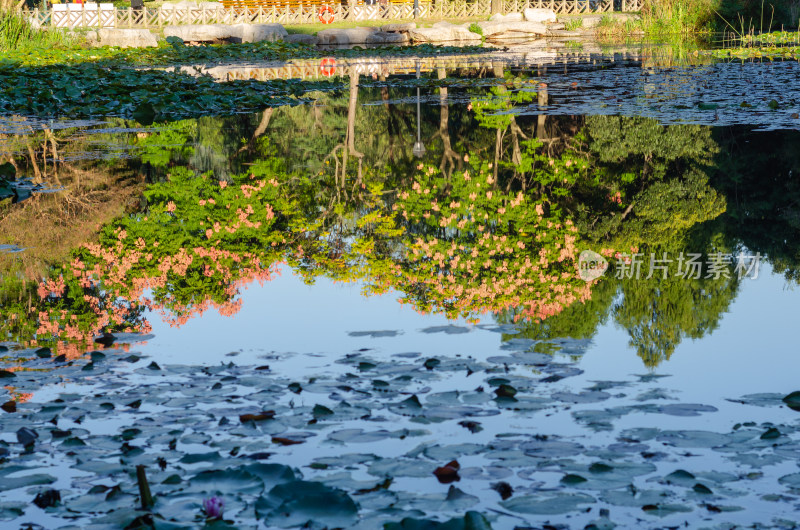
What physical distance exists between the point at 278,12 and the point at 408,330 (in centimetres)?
4192

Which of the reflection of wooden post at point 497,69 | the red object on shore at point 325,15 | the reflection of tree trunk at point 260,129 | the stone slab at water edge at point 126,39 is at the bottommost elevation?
the reflection of tree trunk at point 260,129

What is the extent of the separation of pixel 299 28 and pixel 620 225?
34485 mm

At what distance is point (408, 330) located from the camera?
17.3 ft

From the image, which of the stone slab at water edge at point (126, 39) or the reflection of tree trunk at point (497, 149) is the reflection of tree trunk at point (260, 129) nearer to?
the reflection of tree trunk at point (497, 149)

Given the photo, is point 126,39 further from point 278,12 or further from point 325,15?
point 278,12

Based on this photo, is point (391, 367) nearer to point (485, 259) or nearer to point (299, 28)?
point (485, 259)

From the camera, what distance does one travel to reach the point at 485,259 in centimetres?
667

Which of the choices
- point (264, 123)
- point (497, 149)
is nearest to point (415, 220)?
point (497, 149)

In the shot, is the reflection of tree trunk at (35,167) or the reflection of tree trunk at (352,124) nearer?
the reflection of tree trunk at (35,167)

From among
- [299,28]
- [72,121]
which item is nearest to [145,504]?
[72,121]

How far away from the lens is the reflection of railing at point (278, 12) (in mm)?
40344

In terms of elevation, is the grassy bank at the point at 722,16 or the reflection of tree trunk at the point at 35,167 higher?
the grassy bank at the point at 722,16

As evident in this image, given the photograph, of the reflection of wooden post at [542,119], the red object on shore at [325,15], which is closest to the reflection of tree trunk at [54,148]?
the reflection of wooden post at [542,119]

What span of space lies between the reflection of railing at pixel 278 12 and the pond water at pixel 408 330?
3078 centimetres
